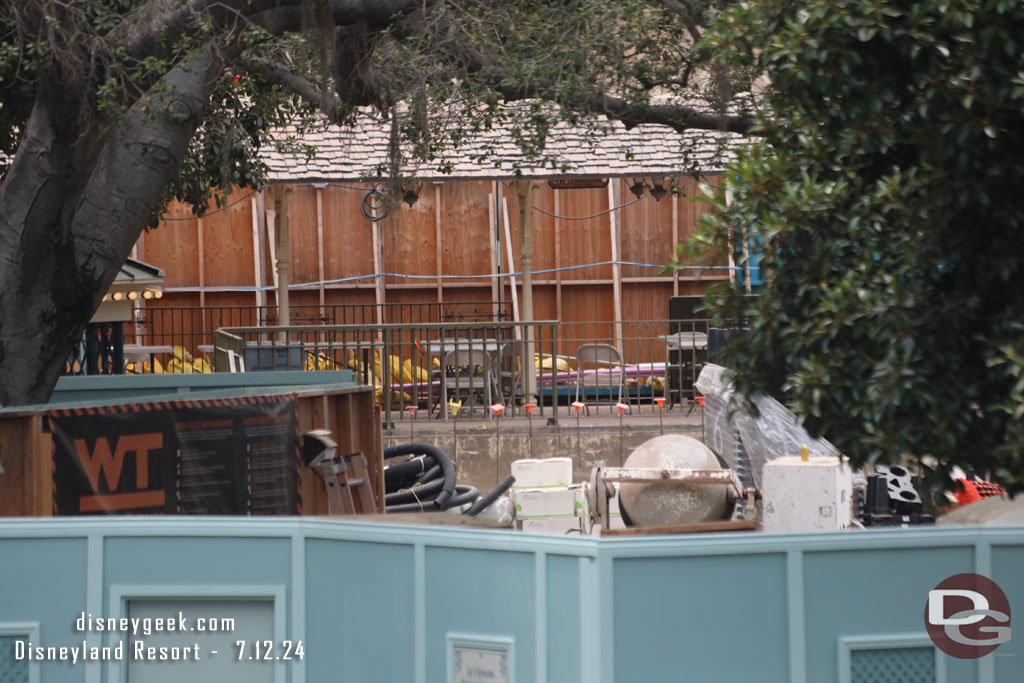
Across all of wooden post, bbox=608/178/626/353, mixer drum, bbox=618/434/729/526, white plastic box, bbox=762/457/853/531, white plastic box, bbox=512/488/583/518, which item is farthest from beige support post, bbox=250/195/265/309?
white plastic box, bbox=762/457/853/531

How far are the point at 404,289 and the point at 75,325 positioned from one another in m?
15.4

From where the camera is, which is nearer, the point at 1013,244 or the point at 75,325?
the point at 1013,244

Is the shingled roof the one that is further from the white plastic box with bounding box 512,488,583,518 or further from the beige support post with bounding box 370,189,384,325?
the white plastic box with bounding box 512,488,583,518

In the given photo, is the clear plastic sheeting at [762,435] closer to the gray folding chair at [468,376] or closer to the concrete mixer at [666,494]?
the concrete mixer at [666,494]

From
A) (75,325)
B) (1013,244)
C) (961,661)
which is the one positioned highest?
(75,325)

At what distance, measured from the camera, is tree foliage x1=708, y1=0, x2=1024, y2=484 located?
11.1ft

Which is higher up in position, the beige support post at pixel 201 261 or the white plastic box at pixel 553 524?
the beige support post at pixel 201 261

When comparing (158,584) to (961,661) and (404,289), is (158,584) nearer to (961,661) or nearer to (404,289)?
(961,661)

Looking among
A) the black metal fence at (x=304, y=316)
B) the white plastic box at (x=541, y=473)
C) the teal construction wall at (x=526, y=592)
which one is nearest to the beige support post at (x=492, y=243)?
the black metal fence at (x=304, y=316)

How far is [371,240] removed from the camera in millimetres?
22422

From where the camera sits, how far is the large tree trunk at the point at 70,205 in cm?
684

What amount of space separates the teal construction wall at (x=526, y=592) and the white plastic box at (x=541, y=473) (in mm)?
5312

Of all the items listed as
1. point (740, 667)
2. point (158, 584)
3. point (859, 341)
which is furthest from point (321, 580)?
point (859, 341)

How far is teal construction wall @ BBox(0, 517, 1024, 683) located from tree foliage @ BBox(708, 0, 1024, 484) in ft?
2.18
